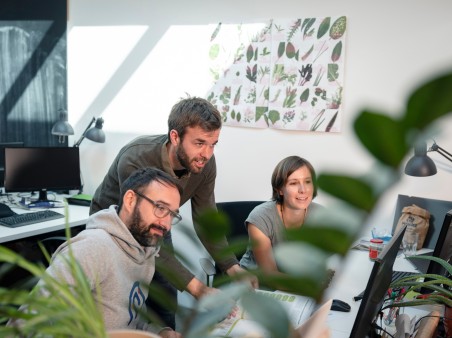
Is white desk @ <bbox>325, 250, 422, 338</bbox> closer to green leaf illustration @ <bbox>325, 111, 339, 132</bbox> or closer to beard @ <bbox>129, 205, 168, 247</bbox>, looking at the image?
beard @ <bbox>129, 205, 168, 247</bbox>

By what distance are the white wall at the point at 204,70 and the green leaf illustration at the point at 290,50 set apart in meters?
0.19

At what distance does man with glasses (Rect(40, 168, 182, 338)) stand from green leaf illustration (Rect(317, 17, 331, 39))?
1914 mm

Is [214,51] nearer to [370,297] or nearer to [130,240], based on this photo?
[130,240]

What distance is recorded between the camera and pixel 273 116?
3.63m

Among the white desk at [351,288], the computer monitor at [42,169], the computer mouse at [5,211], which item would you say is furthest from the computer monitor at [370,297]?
the computer monitor at [42,169]

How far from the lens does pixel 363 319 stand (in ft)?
4.28

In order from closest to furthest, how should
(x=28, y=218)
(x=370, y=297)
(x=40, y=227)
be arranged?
(x=370, y=297), (x=40, y=227), (x=28, y=218)

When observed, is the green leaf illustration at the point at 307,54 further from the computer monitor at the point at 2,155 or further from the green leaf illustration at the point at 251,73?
the computer monitor at the point at 2,155

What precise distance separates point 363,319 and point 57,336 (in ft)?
2.94

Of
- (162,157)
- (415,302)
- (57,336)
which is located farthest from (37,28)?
(57,336)

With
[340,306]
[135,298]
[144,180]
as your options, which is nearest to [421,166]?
[340,306]

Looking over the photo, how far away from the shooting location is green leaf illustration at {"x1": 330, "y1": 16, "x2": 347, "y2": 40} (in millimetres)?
3326

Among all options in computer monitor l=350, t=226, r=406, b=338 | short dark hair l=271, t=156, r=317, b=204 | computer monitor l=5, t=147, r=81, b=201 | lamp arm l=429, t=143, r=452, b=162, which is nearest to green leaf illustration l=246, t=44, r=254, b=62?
short dark hair l=271, t=156, r=317, b=204

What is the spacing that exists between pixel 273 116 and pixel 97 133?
54.4 inches
